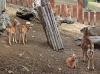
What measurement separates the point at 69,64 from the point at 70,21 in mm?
6331

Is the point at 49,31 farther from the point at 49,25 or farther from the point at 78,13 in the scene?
the point at 78,13

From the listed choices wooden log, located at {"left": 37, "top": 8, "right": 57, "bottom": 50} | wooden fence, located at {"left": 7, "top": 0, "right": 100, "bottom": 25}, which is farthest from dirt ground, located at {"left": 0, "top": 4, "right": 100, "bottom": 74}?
wooden fence, located at {"left": 7, "top": 0, "right": 100, "bottom": 25}

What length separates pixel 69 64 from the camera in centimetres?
762

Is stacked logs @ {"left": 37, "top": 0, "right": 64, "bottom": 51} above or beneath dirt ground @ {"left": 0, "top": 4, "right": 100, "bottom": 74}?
above

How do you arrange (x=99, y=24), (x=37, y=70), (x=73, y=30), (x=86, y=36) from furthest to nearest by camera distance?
1. (x=99, y=24)
2. (x=73, y=30)
3. (x=86, y=36)
4. (x=37, y=70)

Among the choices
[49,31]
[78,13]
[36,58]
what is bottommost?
[78,13]

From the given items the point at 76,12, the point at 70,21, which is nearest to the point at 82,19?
the point at 76,12

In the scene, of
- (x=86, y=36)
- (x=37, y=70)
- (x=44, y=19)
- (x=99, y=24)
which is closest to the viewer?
(x=37, y=70)

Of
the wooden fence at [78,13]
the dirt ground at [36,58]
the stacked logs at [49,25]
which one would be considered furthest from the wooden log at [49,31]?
the wooden fence at [78,13]

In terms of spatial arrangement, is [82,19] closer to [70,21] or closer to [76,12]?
[76,12]

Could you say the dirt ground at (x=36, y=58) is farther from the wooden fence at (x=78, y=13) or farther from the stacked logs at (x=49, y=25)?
the wooden fence at (x=78, y=13)

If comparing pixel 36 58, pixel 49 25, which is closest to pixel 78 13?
pixel 49 25

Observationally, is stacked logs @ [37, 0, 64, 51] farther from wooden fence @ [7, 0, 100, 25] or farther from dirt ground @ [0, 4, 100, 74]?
wooden fence @ [7, 0, 100, 25]

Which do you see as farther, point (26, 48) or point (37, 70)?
point (26, 48)
